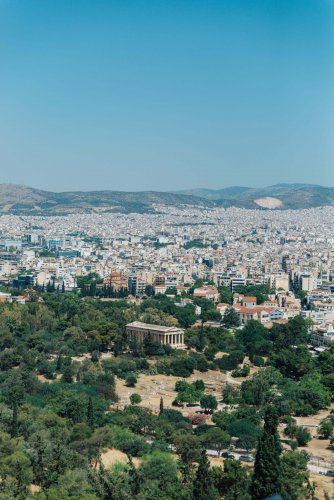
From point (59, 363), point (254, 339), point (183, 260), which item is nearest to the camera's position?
point (59, 363)

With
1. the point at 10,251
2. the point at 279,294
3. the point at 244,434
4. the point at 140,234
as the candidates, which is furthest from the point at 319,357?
the point at 140,234

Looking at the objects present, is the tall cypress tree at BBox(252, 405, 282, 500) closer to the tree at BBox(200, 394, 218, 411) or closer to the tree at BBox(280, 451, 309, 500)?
the tree at BBox(280, 451, 309, 500)

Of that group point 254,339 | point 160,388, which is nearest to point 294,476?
point 160,388

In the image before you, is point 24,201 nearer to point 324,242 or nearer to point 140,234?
point 140,234

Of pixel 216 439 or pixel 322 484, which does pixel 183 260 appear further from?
pixel 322 484

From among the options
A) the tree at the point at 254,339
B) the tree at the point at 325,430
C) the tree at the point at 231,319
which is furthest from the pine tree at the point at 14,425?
the tree at the point at 231,319

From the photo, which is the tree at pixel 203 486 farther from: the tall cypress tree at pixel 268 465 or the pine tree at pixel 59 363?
the pine tree at pixel 59 363
